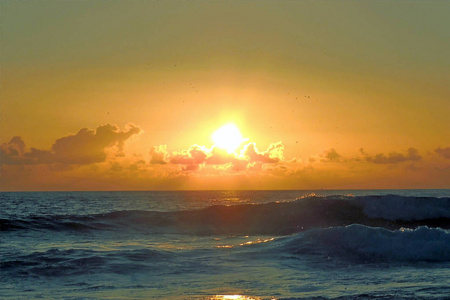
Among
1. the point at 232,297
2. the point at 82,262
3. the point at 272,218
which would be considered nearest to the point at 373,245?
the point at 232,297

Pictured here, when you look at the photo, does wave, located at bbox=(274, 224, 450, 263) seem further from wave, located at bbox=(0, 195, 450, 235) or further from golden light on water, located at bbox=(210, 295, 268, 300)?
wave, located at bbox=(0, 195, 450, 235)

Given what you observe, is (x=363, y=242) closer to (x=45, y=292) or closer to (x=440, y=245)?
(x=440, y=245)

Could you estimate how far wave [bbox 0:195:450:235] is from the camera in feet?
101

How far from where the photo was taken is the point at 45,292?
1346 cm

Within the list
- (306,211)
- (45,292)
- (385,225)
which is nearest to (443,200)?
(385,225)

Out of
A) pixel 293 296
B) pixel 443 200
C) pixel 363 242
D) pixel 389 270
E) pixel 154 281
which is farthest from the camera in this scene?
pixel 443 200

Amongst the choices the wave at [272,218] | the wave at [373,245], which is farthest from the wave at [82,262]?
the wave at [272,218]

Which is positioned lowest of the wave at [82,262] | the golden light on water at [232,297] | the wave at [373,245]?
the golden light on water at [232,297]

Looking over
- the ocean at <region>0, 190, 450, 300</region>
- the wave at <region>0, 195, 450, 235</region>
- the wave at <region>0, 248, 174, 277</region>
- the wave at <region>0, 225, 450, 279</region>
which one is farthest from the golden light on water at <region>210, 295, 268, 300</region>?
the wave at <region>0, 195, 450, 235</region>

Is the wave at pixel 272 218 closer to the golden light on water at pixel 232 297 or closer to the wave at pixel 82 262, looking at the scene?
the wave at pixel 82 262

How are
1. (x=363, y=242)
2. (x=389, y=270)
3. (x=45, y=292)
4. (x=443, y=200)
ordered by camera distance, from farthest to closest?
1. (x=443, y=200)
2. (x=363, y=242)
3. (x=389, y=270)
4. (x=45, y=292)

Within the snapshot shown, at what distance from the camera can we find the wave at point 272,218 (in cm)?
3080

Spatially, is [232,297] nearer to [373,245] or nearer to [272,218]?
[373,245]

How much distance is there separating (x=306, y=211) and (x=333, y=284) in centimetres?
2250
